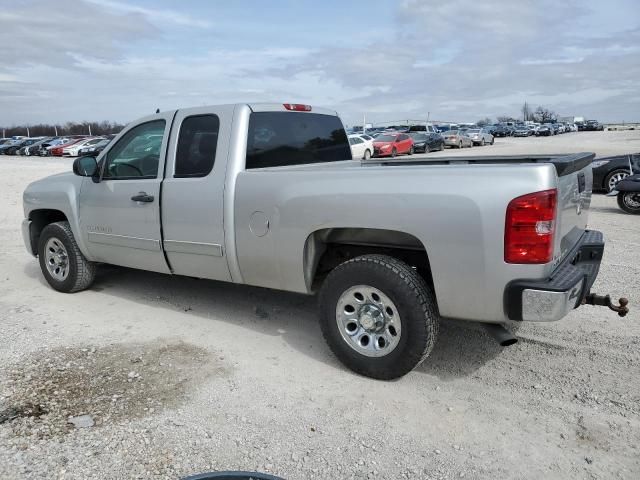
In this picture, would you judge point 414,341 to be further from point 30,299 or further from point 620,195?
point 620,195

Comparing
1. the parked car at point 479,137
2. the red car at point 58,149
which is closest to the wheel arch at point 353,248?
the parked car at point 479,137

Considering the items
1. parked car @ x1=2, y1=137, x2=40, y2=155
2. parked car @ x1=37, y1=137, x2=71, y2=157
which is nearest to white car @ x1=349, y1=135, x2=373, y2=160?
parked car @ x1=37, y1=137, x2=71, y2=157

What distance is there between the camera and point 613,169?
12297 millimetres

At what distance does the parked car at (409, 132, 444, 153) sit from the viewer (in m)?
36.6

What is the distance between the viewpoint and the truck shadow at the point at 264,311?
4.23 m

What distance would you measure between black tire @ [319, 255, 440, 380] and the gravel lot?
159mm

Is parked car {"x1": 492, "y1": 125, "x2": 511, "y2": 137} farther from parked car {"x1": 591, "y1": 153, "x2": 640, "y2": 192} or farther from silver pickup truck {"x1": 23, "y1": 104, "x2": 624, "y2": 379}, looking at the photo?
silver pickup truck {"x1": 23, "y1": 104, "x2": 624, "y2": 379}

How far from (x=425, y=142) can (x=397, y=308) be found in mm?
34735

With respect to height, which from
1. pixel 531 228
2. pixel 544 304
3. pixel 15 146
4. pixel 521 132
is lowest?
pixel 544 304

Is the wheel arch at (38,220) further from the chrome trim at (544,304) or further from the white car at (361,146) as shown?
the white car at (361,146)

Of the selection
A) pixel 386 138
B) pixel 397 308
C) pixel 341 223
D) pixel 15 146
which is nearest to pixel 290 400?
pixel 397 308

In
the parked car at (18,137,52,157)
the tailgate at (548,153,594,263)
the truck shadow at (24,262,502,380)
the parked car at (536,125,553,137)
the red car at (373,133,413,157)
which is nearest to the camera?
the tailgate at (548,153,594,263)

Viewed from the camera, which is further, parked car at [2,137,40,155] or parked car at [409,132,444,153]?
parked car at [2,137,40,155]

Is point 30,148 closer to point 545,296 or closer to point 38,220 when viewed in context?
point 38,220
